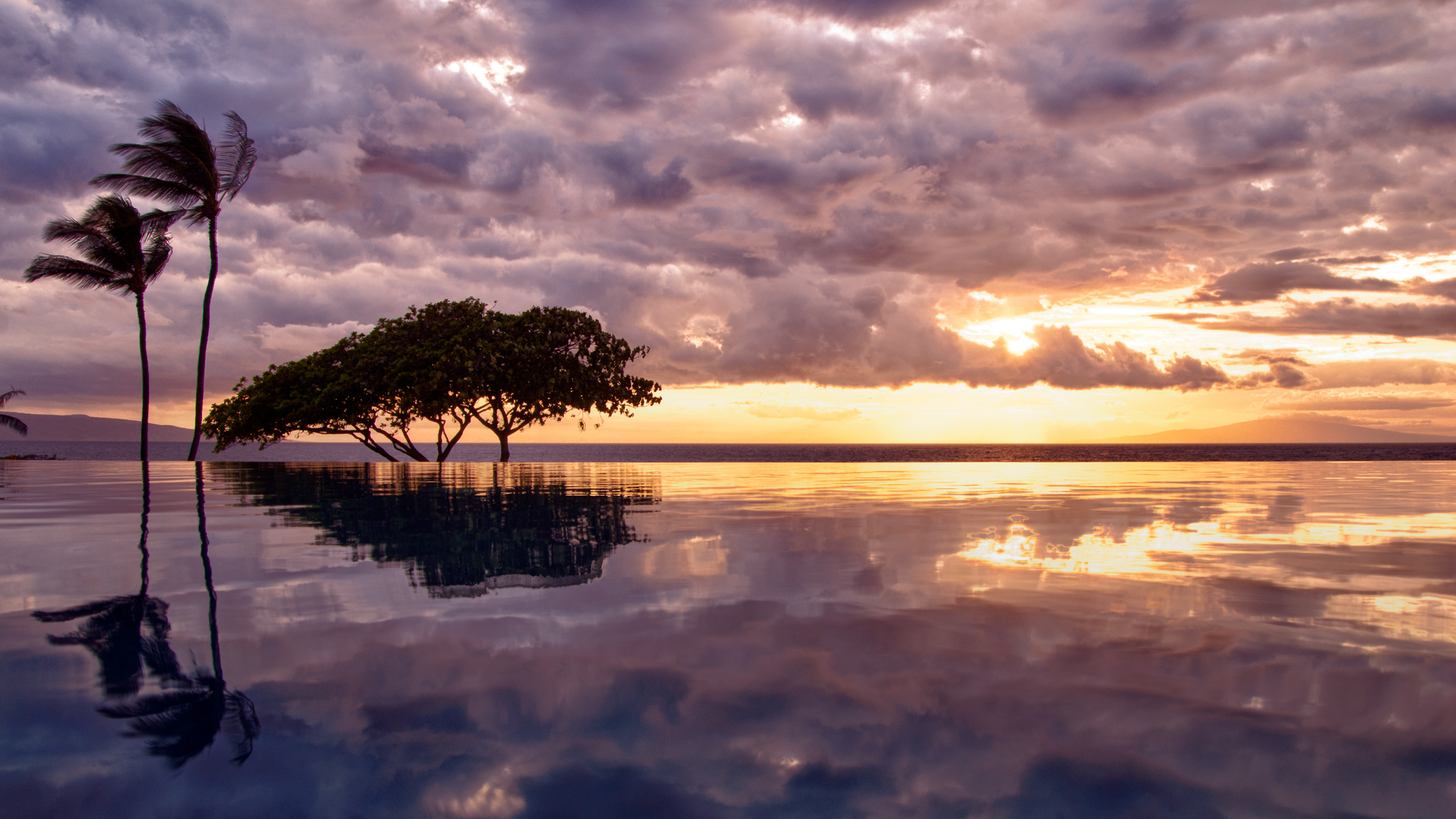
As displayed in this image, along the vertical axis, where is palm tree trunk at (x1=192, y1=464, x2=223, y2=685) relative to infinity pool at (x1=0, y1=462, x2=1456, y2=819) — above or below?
above

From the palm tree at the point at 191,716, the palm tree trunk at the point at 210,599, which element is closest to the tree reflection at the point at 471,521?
the palm tree trunk at the point at 210,599

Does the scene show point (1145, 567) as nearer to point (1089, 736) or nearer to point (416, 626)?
point (1089, 736)

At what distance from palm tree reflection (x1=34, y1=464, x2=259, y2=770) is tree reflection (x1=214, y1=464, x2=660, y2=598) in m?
1.43

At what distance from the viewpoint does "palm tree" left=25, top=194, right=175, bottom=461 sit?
30.4 m

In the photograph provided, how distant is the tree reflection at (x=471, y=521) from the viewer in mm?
5652

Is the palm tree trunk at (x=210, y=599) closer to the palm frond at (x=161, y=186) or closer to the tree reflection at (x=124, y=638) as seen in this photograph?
the tree reflection at (x=124, y=638)

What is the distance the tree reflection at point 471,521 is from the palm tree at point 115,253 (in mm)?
17250

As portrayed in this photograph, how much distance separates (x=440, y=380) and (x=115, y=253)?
13.2m

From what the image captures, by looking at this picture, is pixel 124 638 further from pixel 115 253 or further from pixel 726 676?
pixel 115 253

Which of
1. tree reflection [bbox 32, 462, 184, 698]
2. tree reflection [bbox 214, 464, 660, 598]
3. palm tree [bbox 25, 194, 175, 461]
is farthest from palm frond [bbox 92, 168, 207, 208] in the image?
tree reflection [bbox 32, 462, 184, 698]

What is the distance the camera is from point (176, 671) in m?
3.28

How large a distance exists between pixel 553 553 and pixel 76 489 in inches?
548

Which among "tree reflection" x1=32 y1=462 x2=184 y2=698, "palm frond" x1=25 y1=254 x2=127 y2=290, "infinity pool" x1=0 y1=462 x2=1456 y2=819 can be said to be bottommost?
"infinity pool" x1=0 y1=462 x2=1456 y2=819

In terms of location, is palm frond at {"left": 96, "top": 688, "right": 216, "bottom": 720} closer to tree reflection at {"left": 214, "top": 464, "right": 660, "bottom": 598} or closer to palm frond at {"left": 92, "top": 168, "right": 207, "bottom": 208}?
tree reflection at {"left": 214, "top": 464, "right": 660, "bottom": 598}
